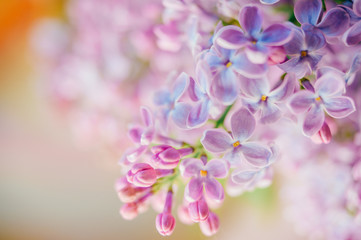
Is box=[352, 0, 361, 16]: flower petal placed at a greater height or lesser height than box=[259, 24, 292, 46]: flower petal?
lesser

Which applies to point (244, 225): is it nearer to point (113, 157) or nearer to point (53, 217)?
point (113, 157)

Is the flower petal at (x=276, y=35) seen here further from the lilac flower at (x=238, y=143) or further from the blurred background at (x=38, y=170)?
the blurred background at (x=38, y=170)

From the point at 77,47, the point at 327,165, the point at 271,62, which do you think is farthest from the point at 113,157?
the point at 271,62

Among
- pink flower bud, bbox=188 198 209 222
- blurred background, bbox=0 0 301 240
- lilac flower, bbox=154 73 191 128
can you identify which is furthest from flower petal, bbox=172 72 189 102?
blurred background, bbox=0 0 301 240

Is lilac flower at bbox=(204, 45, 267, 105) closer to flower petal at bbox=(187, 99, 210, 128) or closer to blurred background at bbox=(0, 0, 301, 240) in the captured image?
flower petal at bbox=(187, 99, 210, 128)

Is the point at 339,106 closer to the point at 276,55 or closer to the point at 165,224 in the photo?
the point at 276,55

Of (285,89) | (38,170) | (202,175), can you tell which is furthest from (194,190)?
(38,170)
